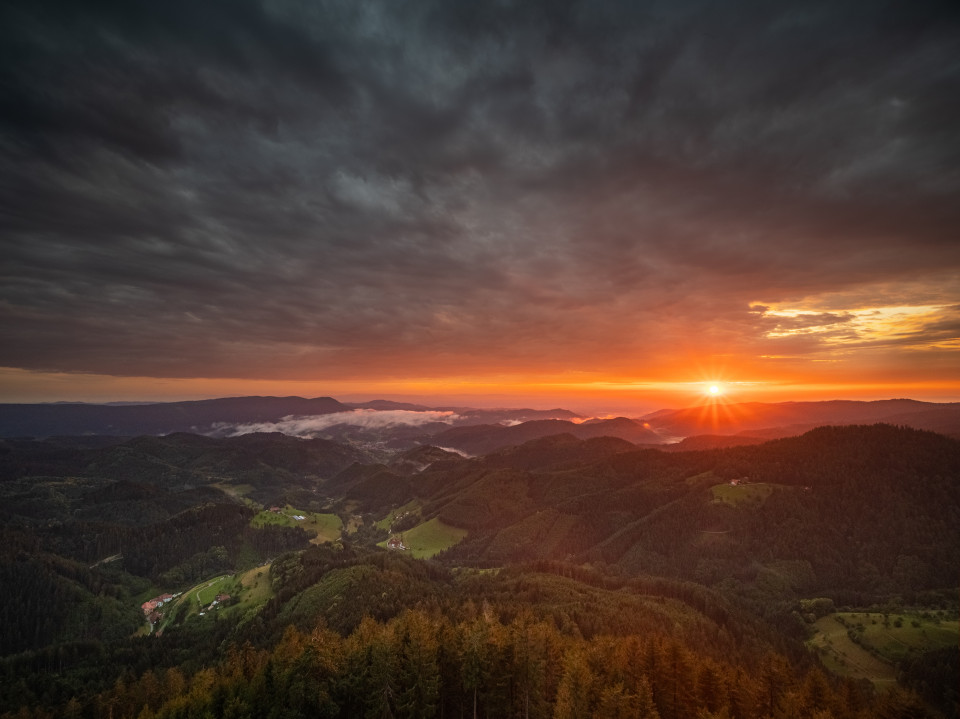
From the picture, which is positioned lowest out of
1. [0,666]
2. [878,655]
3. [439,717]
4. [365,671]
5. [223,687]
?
[0,666]

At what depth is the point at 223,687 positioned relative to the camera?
7281 cm

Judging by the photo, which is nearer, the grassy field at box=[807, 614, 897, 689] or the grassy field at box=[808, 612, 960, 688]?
the grassy field at box=[807, 614, 897, 689]

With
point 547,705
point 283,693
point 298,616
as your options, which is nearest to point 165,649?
point 298,616

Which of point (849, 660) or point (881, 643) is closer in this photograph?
point (849, 660)

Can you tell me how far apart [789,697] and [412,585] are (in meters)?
163

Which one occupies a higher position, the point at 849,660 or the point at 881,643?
the point at 881,643

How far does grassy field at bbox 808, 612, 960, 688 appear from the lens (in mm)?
169000

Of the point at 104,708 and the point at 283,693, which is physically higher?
the point at 283,693

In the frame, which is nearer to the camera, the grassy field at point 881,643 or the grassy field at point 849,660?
the grassy field at point 849,660

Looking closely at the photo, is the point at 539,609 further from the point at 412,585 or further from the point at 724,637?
the point at 724,637

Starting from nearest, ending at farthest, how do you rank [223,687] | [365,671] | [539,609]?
[365,671]
[223,687]
[539,609]

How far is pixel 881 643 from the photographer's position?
594 feet

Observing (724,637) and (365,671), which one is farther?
(724,637)

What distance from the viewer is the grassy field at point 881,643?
169000mm
